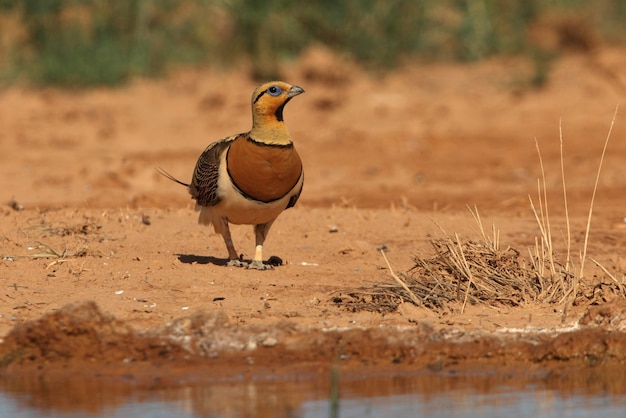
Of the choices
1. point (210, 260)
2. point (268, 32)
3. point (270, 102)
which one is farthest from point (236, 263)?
point (268, 32)

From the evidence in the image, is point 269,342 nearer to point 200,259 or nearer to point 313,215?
point 200,259

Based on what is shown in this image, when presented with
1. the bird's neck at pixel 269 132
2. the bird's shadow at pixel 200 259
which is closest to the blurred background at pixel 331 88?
the bird's shadow at pixel 200 259

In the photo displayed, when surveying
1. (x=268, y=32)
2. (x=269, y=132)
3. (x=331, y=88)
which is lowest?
(x=269, y=132)

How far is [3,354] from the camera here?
6105 mm

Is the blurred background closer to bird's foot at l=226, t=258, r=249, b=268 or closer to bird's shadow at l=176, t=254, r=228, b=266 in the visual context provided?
bird's shadow at l=176, t=254, r=228, b=266

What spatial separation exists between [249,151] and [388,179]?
6.06 m

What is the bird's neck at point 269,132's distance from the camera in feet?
24.6

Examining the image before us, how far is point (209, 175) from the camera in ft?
25.2

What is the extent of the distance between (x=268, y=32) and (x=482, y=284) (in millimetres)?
10601

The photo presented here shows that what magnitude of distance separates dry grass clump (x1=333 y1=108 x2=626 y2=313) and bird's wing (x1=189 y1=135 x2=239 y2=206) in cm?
115

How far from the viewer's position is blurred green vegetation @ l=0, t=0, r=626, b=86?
16969 millimetres

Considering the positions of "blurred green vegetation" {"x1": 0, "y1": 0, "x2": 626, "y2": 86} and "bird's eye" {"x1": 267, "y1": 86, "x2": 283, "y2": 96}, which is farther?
"blurred green vegetation" {"x1": 0, "y1": 0, "x2": 626, "y2": 86}

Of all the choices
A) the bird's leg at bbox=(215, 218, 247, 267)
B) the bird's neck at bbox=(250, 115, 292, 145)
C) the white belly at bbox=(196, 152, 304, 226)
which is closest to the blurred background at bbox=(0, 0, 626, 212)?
the bird's leg at bbox=(215, 218, 247, 267)

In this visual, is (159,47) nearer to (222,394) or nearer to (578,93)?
(578,93)
